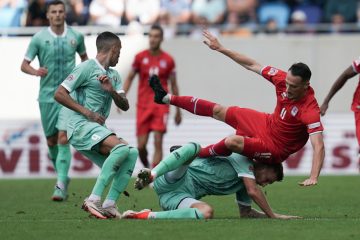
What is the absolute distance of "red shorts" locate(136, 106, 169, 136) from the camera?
62.2 feet

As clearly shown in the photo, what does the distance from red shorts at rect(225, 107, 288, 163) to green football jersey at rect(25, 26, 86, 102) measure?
163 inches

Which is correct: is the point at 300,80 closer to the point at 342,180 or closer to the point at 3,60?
the point at 342,180

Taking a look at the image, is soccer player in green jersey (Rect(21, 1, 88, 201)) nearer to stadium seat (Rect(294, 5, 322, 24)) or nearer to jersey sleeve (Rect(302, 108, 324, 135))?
jersey sleeve (Rect(302, 108, 324, 135))

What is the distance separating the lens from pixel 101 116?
12.1 metres

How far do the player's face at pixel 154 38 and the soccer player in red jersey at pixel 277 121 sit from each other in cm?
569

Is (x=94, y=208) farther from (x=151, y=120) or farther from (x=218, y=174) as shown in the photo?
(x=151, y=120)

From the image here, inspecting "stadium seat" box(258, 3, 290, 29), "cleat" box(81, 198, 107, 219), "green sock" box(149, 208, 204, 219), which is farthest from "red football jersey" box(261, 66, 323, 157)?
"stadium seat" box(258, 3, 290, 29)

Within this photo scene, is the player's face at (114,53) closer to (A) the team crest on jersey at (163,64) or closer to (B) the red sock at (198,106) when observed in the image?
(B) the red sock at (198,106)

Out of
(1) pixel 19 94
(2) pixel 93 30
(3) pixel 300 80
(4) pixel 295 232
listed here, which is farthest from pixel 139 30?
(4) pixel 295 232

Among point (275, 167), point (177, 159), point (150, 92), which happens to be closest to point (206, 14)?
point (150, 92)

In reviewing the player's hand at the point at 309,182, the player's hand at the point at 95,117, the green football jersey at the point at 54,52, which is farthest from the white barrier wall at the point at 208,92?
the player's hand at the point at 309,182

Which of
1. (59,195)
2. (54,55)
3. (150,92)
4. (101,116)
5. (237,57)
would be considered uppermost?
(237,57)

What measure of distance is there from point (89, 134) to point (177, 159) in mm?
1139

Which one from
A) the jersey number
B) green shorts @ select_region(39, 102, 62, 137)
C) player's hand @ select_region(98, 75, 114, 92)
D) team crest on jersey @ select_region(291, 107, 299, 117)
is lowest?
green shorts @ select_region(39, 102, 62, 137)
